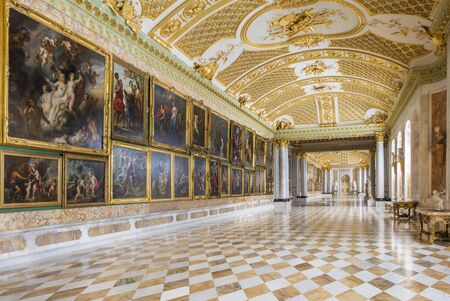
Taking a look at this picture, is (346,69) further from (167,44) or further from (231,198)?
(167,44)

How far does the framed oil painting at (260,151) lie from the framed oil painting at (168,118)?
10534 mm

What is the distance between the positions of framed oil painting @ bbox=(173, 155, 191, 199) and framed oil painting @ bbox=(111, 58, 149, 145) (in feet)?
7.27

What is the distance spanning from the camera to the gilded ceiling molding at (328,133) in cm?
2706

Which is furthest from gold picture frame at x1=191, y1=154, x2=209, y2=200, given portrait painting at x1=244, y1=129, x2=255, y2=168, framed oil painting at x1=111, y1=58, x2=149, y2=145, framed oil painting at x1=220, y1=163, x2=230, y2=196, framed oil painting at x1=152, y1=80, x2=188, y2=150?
portrait painting at x1=244, y1=129, x2=255, y2=168

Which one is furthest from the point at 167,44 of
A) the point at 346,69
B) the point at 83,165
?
the point at 346,69

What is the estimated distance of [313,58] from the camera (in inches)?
661

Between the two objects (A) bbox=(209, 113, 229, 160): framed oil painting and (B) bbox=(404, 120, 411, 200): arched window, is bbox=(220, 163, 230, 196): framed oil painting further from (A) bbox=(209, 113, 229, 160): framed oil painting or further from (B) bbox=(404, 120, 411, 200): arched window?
(B) bbox=(404, 120, 411, 200): arched window

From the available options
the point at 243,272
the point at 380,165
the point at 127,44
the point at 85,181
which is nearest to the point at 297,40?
the point at 127,44

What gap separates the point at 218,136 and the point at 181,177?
467 centimetres

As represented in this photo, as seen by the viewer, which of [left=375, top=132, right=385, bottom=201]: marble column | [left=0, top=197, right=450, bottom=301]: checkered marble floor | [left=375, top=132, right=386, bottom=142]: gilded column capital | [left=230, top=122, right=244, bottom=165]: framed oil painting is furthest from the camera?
[left=375, top=132, right=386, bottom=142]: gilded column capital

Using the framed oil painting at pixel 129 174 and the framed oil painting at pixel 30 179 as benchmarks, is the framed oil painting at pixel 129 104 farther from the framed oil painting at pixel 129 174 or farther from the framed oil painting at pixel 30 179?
the framed oil painting at pixel 30 179

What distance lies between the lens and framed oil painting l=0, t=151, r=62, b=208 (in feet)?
21.1

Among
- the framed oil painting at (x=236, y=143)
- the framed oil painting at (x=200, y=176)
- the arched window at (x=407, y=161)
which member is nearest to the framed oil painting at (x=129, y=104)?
the framed oil painting at (x=200, y=176)

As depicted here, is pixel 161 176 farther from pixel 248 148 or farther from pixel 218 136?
pixel 248 148
